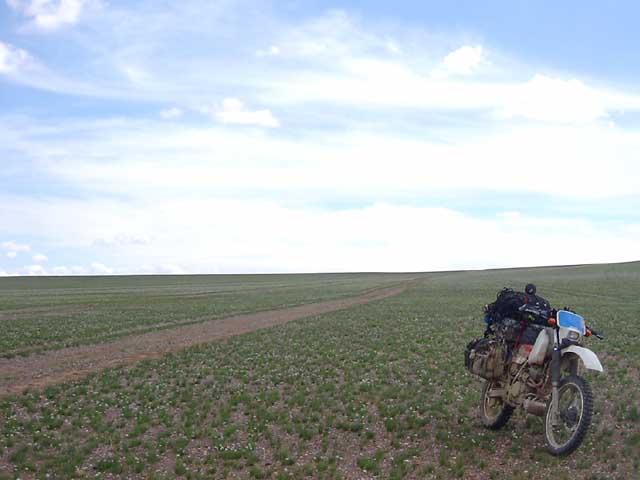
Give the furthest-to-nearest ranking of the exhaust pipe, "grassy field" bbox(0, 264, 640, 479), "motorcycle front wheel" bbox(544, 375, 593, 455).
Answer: "grassy field" bbox(0, 264, 640, 479) → the exhaust pipe → "motorcycle front wheel" bbox(544, 375, 593, 455)

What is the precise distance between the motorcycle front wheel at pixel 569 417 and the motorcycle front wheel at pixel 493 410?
5.04ft

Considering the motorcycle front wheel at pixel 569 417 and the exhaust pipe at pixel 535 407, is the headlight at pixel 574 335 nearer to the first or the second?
the motorcycle front wheel at pixel 569 417

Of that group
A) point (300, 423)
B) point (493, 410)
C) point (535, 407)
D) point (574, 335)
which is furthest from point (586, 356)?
point (300, 423)

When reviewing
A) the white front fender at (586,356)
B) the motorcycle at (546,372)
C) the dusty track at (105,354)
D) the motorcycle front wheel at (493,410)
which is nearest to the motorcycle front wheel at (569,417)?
the motorcycle at (546,372)

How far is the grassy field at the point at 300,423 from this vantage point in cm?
1003

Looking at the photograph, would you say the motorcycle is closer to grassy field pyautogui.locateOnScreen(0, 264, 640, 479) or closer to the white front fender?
the white front fender

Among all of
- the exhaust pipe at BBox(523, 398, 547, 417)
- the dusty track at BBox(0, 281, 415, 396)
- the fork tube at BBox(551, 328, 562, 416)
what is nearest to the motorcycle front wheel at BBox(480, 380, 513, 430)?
the exhaust pipe at BBox(523, 398, 547, 417)

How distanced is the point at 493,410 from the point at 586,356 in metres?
3.26

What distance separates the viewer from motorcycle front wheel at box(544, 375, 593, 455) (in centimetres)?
848

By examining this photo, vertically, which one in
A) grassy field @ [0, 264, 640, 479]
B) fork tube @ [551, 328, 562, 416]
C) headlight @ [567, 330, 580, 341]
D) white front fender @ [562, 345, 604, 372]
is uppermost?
headlight @ [567, 330, 580, 341]

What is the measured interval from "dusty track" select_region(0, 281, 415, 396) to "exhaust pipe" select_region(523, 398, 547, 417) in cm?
1262

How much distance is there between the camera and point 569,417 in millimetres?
8938

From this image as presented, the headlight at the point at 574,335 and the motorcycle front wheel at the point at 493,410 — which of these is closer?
the headlight at the point at 574,335

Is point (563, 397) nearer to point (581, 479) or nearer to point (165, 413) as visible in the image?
point (581, 479)
